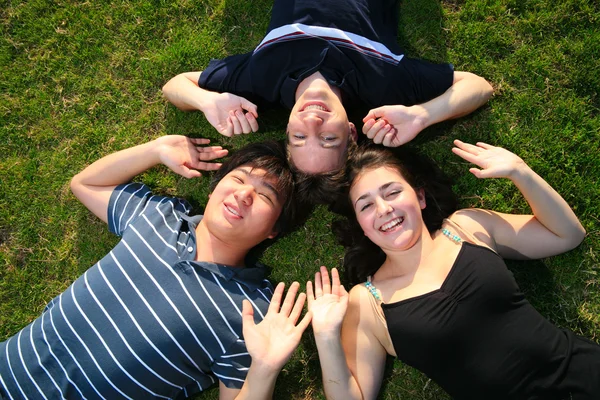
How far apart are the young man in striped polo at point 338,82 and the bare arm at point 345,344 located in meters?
1.00

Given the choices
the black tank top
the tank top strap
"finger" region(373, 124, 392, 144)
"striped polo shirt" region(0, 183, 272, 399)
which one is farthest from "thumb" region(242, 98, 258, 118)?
the black tank top

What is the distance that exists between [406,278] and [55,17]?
166 inches

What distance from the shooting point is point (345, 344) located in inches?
135

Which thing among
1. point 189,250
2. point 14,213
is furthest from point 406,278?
point 14,213

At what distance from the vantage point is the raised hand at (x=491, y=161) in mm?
3269

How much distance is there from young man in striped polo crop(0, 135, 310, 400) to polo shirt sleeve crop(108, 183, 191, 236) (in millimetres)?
122

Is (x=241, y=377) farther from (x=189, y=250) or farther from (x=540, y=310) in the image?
(x=540, y=310)

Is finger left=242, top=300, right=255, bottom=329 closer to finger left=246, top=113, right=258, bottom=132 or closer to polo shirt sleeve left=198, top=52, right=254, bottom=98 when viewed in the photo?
finger left=246, top=113, right=258, bottom=132

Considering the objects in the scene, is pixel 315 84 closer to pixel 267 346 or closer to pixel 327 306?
pixel 327 306

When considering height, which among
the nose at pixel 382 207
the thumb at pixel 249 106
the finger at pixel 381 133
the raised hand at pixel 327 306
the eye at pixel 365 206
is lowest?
the raised hand at pixel 327 306

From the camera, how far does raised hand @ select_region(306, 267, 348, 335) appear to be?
325 centimetres

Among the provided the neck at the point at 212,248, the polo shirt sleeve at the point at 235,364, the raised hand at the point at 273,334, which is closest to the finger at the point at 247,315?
the raised hand at the point at 273,334

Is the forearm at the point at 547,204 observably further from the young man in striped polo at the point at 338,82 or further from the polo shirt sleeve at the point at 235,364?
the polo shirt sleeve at the point at 235,364

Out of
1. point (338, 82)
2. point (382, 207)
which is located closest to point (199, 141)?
point (338, 82)
